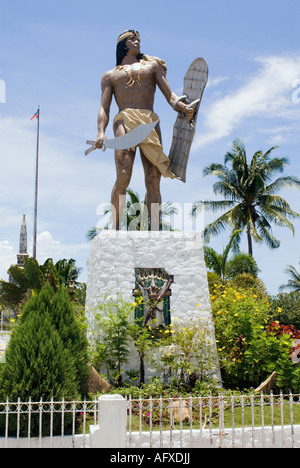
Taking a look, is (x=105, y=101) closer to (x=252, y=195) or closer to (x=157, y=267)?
(x=157, y=267)

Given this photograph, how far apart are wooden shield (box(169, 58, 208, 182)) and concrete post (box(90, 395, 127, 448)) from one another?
4546 millimetres

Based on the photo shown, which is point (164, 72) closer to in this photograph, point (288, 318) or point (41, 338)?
point (41, 338)

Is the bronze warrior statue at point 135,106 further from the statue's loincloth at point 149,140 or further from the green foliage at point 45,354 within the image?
the green foliage at point 45,354

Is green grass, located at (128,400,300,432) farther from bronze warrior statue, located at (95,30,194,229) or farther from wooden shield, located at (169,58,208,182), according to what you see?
wooden shield, located at (169,58,208,182)

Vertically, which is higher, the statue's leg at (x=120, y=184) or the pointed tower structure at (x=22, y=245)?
the pointed tower structure at (x=22, y=245)

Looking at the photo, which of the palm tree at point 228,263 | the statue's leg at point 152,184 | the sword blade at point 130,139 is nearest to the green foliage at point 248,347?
the statue's leg at point 152,184

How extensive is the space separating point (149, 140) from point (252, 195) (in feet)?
42.5

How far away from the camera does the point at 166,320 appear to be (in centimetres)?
776

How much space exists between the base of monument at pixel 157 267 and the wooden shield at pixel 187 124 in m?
1.22

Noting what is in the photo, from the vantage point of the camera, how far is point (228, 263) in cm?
1777

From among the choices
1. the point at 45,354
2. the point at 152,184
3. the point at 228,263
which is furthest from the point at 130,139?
the point at 228,263

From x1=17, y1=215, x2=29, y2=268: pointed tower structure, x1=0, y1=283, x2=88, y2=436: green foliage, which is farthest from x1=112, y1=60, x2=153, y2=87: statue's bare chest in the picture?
x1=17, y1=215, x2=29, y2=268: pointed tower structure

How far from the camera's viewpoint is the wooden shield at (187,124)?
8.45 meters

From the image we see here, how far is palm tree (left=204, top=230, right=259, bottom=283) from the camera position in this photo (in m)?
17.6
